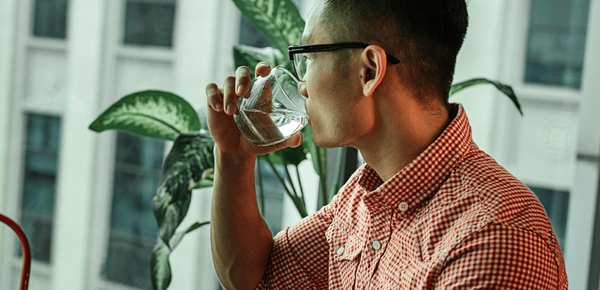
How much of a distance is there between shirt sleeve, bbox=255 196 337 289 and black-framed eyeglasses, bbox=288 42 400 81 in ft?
1.07

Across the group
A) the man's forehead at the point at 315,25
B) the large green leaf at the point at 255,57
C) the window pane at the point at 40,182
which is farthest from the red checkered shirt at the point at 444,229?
the window pane at the point at 40,182

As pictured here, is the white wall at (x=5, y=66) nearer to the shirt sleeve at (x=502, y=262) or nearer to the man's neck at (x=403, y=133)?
the man's neck at (x=403, y=133)

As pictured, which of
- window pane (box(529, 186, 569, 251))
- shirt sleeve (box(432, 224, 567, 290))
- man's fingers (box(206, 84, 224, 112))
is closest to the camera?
shirt sleeve (box(432, 224, 567, 290))

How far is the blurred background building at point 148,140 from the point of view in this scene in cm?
182

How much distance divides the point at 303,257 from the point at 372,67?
49 cm

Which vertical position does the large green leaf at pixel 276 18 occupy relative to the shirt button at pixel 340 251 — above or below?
above

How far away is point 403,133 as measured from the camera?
853 millimetres

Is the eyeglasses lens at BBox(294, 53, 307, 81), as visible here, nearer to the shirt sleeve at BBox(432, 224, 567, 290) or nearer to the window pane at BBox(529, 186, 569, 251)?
the shirt sleeve at BBox(432, 224, 567, 290)

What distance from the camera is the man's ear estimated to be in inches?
31.3

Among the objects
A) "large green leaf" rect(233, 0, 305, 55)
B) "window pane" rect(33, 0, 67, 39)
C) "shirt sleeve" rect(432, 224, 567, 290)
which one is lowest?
"shirt sleeve" rect(432, 224, 567, 290)

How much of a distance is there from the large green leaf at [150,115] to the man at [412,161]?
40 centimetres

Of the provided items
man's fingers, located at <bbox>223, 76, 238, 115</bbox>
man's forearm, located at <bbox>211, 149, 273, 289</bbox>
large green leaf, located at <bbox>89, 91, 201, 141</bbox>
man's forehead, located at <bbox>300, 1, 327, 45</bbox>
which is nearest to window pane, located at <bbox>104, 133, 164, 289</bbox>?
large green leaf, located at <bbox>89, 91, 201, 141</bbox>

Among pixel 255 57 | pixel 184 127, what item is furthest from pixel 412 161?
pixel 184 127

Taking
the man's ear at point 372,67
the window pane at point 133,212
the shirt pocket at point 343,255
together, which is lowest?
the window pane at point 133,212
